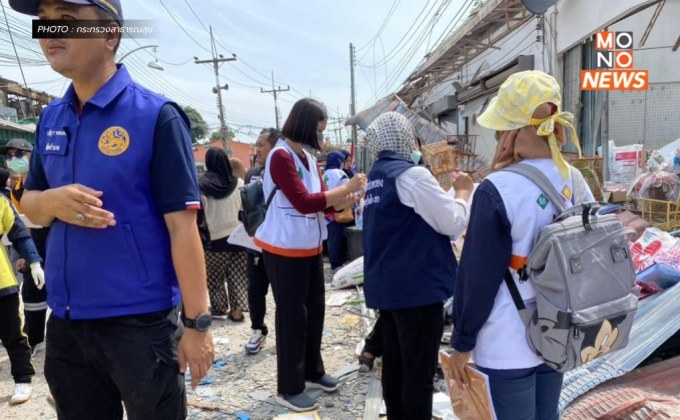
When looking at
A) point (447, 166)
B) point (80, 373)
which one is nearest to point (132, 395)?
point (80, 373)

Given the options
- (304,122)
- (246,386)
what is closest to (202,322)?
(304,122)

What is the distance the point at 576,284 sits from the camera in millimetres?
1500

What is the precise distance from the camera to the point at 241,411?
322 cm

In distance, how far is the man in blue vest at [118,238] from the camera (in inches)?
57.6

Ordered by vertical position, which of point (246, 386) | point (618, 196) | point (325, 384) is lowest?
point (246, 386)

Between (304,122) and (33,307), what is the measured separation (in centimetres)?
303

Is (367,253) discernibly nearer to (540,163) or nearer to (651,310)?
(540,163)

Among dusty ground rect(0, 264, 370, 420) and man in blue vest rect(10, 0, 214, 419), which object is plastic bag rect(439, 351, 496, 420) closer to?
man in blue vest rect(10, 0, 214, 419)

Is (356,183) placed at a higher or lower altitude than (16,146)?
lower

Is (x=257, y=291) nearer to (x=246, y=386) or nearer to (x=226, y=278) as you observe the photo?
(x=246, y=386)

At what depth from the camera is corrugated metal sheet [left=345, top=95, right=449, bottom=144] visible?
466 inches

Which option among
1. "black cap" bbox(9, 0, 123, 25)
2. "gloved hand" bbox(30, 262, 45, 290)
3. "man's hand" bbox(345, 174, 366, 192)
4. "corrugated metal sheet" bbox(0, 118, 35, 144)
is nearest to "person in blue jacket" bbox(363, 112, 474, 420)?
"man's hand" bbox(345, 174, 366, 192)

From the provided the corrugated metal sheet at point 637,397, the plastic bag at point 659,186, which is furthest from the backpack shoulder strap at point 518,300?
the plastic bag at point 659,186

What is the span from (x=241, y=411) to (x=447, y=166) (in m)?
4.63
